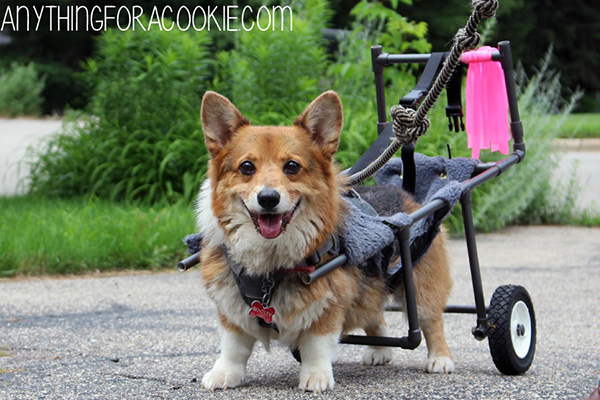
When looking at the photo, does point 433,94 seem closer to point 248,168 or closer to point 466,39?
point 466,39

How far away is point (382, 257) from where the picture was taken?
4.01 metres

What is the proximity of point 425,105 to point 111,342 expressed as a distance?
222cm

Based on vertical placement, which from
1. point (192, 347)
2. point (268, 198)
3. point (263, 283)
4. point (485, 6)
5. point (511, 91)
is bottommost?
point (192, 347)

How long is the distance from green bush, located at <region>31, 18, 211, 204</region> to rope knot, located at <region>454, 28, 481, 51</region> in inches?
216

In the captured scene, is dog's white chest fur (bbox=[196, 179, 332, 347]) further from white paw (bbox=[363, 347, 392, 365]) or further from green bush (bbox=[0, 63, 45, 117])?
green bush (bbox=[0, 63, 45, 117])

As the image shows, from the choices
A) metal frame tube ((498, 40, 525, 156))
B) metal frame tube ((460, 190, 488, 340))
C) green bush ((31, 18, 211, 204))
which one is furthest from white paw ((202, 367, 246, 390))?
green bush ((31, 18, 211, 204))

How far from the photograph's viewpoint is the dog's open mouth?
11.4 ft

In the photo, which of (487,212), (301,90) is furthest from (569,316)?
(301,90)

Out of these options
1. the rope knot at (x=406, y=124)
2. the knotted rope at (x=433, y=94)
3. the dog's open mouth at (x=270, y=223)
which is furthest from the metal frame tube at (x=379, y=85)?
the dog's open mouth at (x=270, y=223)

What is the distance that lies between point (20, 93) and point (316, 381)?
24.7 metres

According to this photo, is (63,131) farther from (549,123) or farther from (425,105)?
(425,105)

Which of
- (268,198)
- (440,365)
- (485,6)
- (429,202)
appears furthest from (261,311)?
(485,6)

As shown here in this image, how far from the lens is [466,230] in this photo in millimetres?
4320

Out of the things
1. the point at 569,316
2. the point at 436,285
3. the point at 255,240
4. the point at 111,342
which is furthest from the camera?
the point at 569,316
